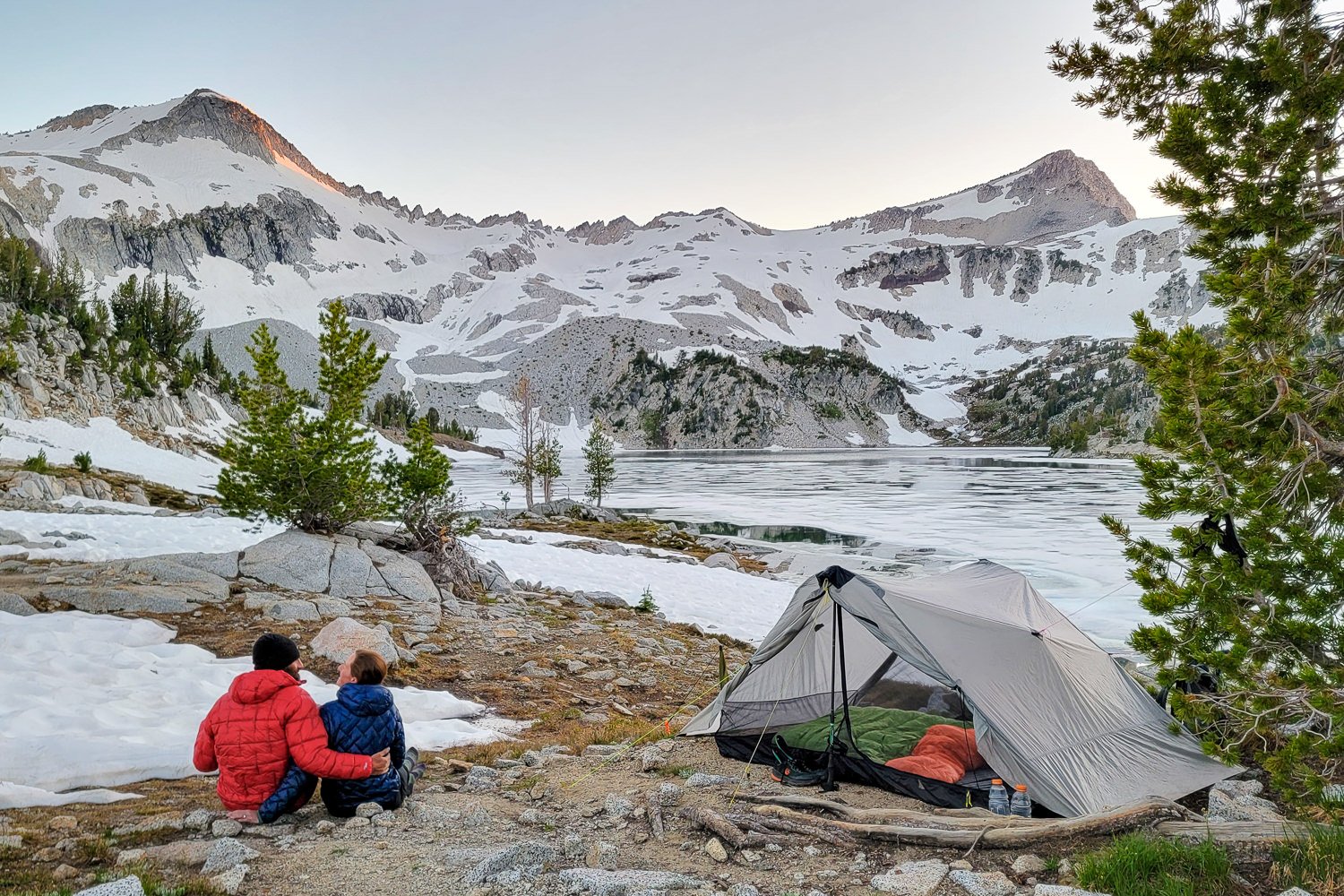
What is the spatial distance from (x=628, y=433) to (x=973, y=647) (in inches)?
7353

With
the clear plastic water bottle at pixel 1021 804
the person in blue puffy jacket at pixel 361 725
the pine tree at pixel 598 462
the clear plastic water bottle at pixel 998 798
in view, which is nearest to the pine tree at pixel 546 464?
the pine tree at pixel 598 462

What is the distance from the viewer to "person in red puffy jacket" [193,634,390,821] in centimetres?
540

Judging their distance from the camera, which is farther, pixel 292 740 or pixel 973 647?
pixel 973 647

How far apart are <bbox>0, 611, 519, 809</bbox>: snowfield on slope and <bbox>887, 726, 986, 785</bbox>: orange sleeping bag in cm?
466

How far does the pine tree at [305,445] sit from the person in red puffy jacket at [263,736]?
8.69 m

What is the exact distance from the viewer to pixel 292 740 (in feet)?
17.8

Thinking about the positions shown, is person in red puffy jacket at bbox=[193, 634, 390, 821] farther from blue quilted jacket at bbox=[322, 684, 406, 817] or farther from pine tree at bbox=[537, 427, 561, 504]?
pine tree at bbox=[537, 427, 561, 504]

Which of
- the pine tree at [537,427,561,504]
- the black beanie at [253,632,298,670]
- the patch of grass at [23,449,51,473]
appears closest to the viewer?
the black beanie at [253,632,298,670]

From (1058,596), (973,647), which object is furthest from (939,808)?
(1058,596)

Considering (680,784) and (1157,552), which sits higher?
(1157,552)

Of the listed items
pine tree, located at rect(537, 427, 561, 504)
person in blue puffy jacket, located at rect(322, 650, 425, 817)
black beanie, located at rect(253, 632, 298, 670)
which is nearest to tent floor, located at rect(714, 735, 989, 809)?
person in blue puffy jacket, located at rect(322, 650, 425, 817)

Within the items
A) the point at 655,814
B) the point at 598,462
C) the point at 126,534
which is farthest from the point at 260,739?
the point at 598,462

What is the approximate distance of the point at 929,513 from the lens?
4369 centimetres

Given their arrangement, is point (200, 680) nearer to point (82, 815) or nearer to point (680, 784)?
point (82, 815)
